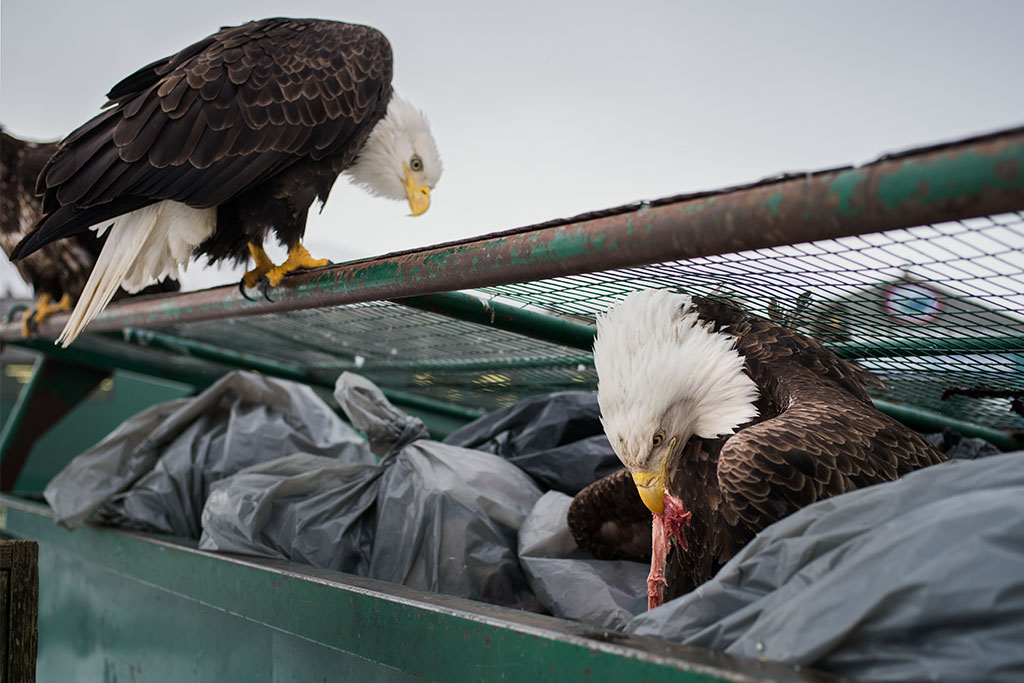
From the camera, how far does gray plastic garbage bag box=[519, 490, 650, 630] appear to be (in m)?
1.72

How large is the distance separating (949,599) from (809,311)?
0.96 m

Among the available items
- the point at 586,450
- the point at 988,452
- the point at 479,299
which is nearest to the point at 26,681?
the point at 479,299

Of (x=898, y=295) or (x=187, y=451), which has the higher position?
Result: (x=898, y=295)

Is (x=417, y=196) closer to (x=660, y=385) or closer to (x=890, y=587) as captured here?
(x=660, y=385)

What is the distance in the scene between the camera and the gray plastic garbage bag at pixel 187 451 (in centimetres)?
233

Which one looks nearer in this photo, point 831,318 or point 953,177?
point 953,177

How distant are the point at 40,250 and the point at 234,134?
1773 mm

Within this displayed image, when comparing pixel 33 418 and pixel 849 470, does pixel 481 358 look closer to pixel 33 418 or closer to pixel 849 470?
pixel 849 470

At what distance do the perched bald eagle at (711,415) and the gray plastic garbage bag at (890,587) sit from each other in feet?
0.98

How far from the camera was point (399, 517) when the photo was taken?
1.90 metres

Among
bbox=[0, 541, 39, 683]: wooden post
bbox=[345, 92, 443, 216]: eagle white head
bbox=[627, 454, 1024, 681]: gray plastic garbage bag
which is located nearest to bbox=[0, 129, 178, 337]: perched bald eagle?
bbox=[345, 92, 443, 216]: eagle white head

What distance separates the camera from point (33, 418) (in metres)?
3.65

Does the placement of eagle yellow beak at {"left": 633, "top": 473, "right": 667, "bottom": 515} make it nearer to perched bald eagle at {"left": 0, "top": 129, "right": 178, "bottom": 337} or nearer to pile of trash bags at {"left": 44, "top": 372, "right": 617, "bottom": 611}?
pile of trash bags at {"left": 44, "top": 372, "right": 617, "bottom": 611}

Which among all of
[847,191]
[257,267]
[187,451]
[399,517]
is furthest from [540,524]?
[847,191]
